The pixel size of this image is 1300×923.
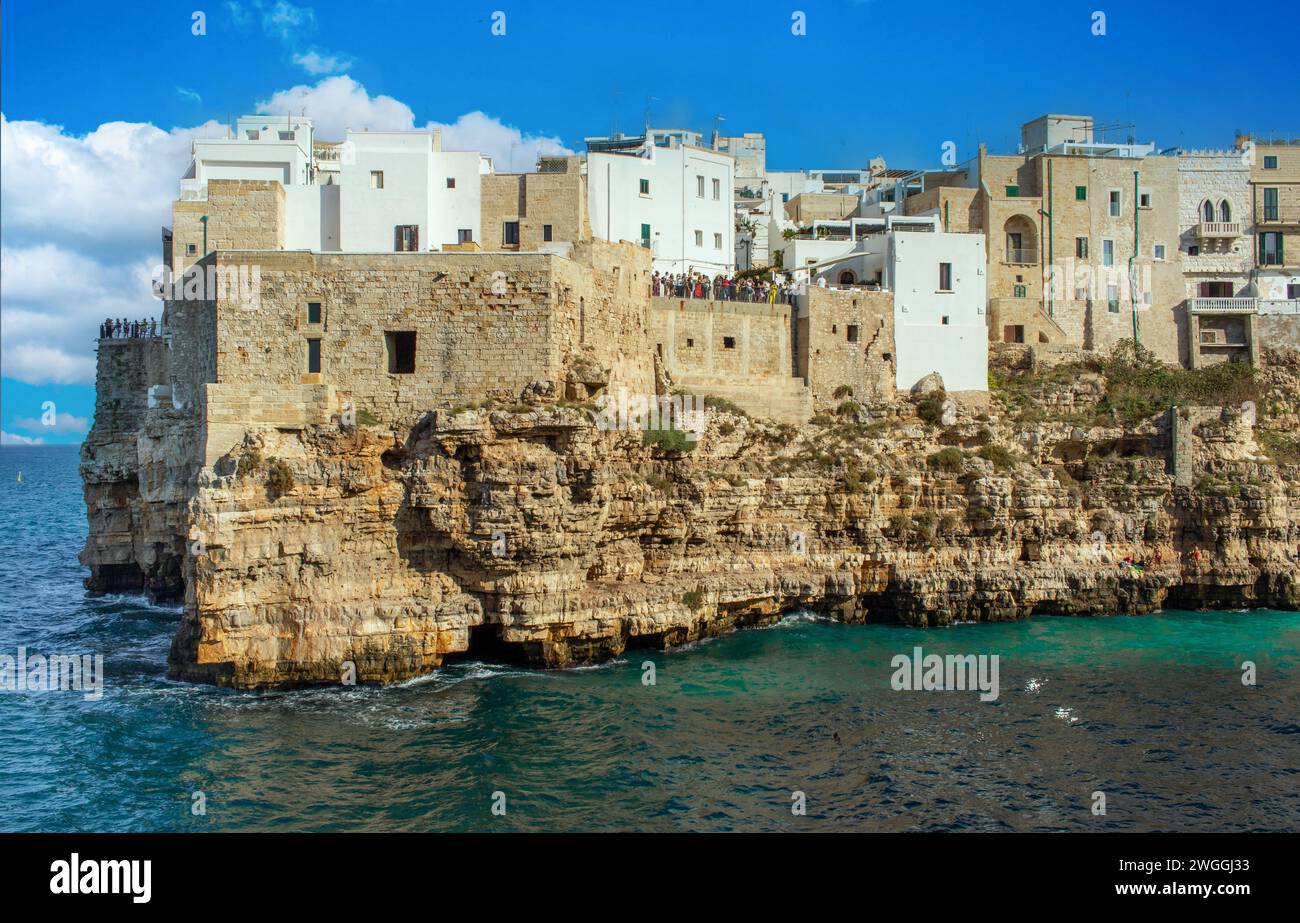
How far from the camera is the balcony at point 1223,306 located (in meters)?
47.1

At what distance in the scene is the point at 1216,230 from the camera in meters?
48.6

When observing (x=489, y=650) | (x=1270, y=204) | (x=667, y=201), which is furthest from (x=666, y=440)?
(x=1270, y=204)

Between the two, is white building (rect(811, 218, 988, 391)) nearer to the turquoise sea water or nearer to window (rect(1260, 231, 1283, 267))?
the turquoise sea water

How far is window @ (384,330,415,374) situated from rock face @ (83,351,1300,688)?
68.7 inches

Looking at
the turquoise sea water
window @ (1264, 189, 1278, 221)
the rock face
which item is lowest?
the turquoise sea water

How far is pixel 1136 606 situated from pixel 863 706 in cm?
Answer: 1611

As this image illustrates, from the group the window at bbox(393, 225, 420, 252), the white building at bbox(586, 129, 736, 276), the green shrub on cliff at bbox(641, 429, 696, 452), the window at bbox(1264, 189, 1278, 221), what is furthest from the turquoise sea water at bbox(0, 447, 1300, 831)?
the window at bbox(1264, 189, 1278, 221)

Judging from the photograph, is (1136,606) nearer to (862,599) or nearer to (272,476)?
(862,599)

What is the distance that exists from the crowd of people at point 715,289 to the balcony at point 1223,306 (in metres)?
18.7

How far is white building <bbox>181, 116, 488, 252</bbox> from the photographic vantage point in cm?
3441

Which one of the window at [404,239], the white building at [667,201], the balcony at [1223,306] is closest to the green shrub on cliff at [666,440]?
the window at [404,239]

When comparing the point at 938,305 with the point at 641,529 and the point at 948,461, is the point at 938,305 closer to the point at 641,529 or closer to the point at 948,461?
the point at 948,461

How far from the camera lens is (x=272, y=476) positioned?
2700cm
